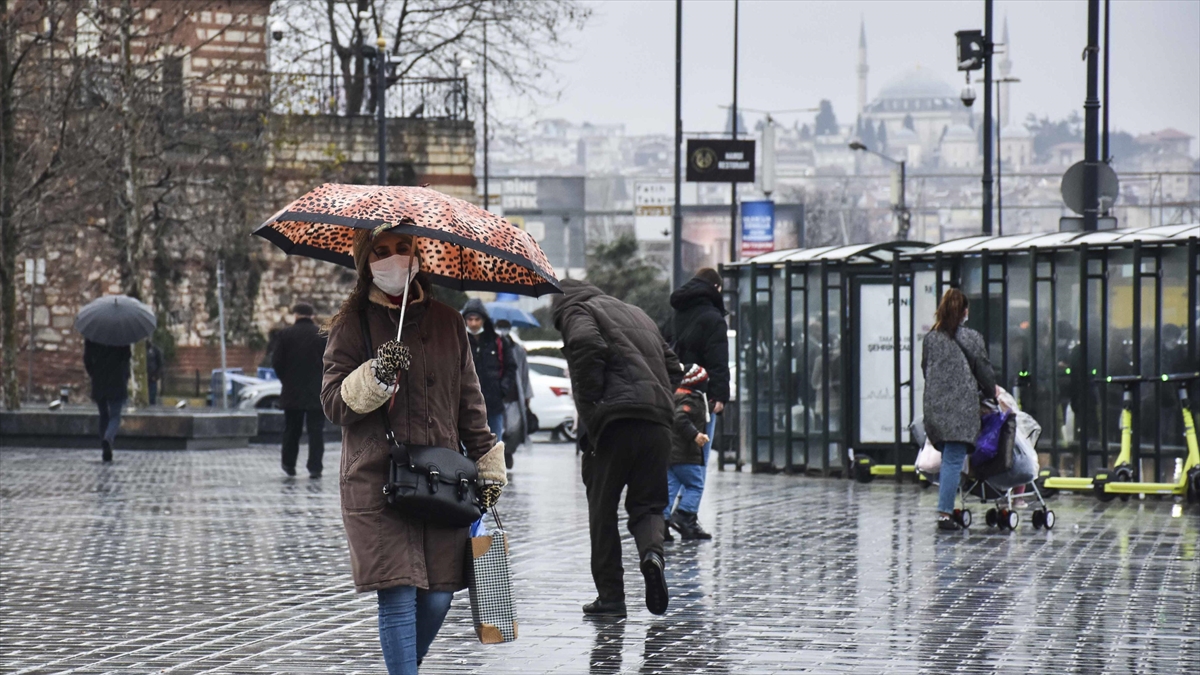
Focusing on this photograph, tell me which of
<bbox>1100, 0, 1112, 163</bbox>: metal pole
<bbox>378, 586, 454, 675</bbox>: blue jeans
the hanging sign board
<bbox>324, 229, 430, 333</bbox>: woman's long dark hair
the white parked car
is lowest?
the white parked car

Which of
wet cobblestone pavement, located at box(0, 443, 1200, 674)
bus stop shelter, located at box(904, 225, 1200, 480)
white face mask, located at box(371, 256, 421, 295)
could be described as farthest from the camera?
bus stop shelter, located at box(904, 225, 1200, 480)

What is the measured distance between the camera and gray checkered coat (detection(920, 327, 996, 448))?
1280 centimetres

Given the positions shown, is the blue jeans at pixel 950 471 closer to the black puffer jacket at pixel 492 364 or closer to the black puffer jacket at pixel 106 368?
the black puffer jacket at pixel 492 364

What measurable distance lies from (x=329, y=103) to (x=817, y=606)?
28.0 metres

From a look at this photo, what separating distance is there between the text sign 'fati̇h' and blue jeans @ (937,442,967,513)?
2425cm

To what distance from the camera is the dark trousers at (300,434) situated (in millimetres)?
18688

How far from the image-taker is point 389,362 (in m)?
5.30

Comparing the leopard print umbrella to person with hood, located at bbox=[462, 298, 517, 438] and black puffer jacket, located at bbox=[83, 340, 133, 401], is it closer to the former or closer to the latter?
person with hood, located at bbox=[462, 298, 517, 438]

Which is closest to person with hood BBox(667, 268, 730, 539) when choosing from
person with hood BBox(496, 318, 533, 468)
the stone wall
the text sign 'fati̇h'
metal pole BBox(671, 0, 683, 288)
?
person with hood BBox(496, 318, 533, 468)

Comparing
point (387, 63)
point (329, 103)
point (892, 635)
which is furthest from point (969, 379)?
point (329, 103)

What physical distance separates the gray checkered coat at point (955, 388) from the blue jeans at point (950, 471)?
0.30 ft

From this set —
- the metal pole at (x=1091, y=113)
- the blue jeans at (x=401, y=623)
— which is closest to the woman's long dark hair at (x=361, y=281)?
the blue jeans at (x=401, y=623)

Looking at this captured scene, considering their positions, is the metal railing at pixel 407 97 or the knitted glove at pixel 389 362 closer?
the knitted glove at pixel 389 362

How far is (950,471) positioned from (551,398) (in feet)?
60.9
